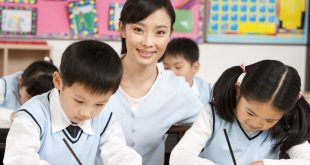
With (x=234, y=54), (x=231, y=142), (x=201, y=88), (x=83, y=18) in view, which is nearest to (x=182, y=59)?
(x=201, y=88)

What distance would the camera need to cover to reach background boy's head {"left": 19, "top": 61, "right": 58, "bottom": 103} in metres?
2.28

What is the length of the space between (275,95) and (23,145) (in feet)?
2.45

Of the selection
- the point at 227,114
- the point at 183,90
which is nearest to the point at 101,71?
the point at 227,114

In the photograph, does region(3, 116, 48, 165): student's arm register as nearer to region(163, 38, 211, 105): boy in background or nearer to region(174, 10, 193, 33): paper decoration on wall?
region(163, 38, 211, 105): boy in background

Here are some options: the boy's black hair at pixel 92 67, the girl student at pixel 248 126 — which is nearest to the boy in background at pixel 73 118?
the boy's black hair at pixel 92 67

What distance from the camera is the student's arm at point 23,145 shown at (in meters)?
1.20

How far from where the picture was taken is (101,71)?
1.28 m

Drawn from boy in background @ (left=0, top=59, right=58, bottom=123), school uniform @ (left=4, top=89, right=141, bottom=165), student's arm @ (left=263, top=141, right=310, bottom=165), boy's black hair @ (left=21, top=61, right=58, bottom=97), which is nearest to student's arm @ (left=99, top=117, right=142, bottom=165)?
school uniform @ (left=4, top=89, right=141, bottom=165)

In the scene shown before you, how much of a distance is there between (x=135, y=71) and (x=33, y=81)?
0.72 m

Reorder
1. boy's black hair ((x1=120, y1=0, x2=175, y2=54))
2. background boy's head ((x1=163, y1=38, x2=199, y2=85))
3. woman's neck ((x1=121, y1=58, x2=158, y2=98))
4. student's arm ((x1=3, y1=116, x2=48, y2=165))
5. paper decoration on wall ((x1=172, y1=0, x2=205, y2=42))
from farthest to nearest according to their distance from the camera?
1. paper decoration on wall ((x1=172, y1=0, x2=205, y2=42))
2. background boy's head ((x1=163, y1=38, x2=199, y2=85))
3. woman's neck ((x1=121, y1=58, x2=158, y2=98))
4. boy's black hair ((x1=120, y1=0, x2=175, y2=54))
5. student's arm ((x1=3, y1=116, x2=48, y2=165))

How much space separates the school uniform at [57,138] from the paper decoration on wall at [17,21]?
8.46 ft

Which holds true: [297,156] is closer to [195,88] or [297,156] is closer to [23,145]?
[23,145]

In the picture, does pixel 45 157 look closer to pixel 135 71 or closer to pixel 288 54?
pixel 135 71

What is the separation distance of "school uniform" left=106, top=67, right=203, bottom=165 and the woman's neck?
0.03 meters
